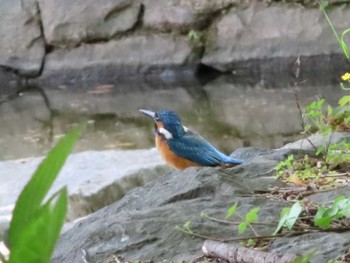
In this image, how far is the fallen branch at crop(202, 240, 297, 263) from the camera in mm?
1163

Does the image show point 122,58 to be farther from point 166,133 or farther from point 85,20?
point 166,133

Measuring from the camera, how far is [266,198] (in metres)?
1.84

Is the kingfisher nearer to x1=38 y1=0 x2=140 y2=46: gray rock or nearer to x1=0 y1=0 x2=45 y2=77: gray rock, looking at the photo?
x1=38 y1=0 x2=140 y2=46: gray rock

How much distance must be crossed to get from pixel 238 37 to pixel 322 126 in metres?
6.25

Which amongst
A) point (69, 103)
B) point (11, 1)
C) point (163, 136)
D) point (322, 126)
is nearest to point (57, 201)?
point (322, 126)

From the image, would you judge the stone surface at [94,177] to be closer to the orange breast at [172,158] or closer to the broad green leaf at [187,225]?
the orange breast at [172,158]

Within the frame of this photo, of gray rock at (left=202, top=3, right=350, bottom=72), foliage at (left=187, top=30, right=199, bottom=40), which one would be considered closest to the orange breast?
gray rock at (left=202, top=3, right=350, bottom=72)

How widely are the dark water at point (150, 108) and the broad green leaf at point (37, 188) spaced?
5.14m

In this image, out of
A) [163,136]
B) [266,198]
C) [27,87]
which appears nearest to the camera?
[266,198]

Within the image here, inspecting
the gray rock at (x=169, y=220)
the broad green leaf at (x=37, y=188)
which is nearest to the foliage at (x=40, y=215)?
the broad green leaf at (x=37, y=188)

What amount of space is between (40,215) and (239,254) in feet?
3.13

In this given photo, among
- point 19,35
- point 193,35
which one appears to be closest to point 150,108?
point 193,35

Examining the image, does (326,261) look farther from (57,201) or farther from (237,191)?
(57,201)

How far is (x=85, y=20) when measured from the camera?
894 cm
